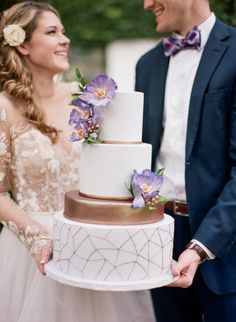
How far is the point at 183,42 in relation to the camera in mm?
3225

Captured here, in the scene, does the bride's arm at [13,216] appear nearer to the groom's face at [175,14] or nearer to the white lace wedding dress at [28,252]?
the white lace wedding dress at [28,252]

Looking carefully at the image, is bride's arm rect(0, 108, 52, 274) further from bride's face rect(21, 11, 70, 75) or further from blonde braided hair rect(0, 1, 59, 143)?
bride's face rect(21, 11, 70, 75)

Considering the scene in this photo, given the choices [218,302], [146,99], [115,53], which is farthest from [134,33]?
[218,302]

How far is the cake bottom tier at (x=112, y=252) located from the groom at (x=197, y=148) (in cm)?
18

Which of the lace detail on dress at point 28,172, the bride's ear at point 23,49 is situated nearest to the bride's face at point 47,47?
the bride's ear at point 23,49

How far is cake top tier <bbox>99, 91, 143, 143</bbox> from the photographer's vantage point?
2502mm

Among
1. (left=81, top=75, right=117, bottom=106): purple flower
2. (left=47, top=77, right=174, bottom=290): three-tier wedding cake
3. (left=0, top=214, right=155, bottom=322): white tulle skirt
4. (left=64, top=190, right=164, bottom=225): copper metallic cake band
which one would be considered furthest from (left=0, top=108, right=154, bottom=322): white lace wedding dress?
(left=81, top=75, right=117, bottom=106): purple flower

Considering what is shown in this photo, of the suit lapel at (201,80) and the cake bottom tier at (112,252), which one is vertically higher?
the suit lapel at (201,80)

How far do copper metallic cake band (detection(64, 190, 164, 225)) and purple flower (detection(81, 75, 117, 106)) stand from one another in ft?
1.35

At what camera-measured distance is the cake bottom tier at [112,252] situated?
2410 mm

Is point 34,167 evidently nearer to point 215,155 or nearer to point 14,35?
point 14,35

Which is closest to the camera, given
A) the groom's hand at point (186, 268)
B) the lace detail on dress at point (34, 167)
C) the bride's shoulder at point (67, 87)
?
the groom's hand at point (186, 268)

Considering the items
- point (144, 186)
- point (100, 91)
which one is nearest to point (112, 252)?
point (144, 186)

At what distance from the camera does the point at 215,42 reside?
3066 mm
